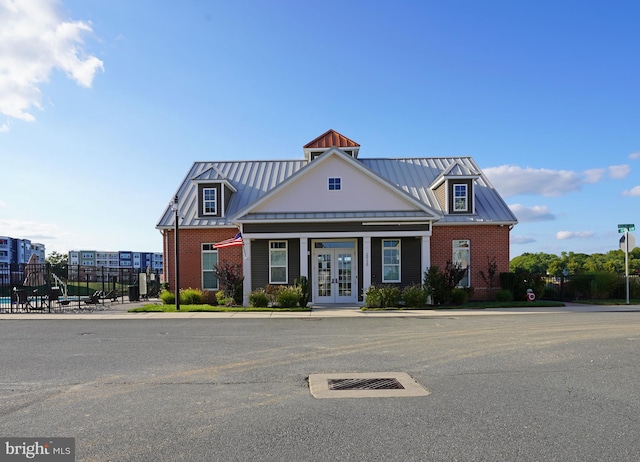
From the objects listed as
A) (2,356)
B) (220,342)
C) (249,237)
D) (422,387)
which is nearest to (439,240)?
(249,237)

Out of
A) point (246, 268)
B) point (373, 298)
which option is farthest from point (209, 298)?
point (373, 298)

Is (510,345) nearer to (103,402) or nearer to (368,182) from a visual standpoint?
(103,402)

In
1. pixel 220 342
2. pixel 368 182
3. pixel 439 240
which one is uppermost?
pixel 368 182

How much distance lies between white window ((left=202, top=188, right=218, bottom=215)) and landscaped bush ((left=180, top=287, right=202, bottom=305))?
4.45 m

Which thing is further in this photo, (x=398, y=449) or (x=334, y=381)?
(x=334, y=381)

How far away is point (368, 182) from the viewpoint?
2084 centimetres

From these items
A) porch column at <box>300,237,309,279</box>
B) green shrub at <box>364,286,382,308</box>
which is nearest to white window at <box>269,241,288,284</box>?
porch column at <box>300,237,309,279</box>

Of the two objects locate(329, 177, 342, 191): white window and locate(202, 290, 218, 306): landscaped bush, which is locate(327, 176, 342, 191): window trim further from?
locate(202, 290, 218, 306): landscaped bush

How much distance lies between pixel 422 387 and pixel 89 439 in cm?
438

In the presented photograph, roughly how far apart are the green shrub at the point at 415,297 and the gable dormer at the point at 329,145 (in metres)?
10.6

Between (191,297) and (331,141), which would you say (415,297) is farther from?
(331,141)

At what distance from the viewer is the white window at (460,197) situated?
74.1 ft

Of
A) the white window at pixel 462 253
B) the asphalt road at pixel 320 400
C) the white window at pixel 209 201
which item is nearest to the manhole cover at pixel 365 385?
the asphalt road at pixel 320 400

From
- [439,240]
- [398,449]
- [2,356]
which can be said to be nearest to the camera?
[398,449]
